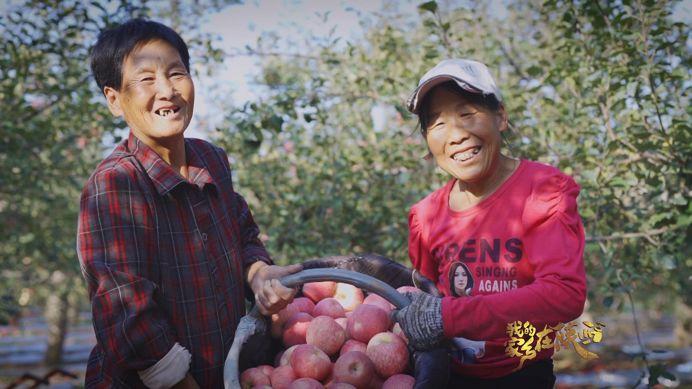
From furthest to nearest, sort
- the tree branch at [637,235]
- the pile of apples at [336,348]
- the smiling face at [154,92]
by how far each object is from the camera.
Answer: the tree branch at [637,235] < the smiling face at [154,92] < the pile of apples at [336,348]

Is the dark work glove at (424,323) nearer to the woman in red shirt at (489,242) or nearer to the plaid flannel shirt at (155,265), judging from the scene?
the woman in red shirt at (489,242)

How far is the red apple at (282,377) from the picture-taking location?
70.4 inches

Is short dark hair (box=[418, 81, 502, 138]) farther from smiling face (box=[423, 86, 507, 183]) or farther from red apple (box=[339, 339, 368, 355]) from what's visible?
red apple (box=[339, 339, 368, 355])

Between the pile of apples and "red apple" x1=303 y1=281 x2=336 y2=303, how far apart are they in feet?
0.09

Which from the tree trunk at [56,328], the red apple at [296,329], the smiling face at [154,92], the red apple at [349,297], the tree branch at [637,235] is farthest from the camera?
the tree trunk at [56,328]

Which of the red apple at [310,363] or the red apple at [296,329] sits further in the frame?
the red apple at [296,329]

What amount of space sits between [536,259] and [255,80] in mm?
2649

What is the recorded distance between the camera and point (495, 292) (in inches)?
74.2

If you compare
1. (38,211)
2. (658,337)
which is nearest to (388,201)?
(38,211)

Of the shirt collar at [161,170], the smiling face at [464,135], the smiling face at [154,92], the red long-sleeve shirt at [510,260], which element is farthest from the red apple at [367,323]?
the smiling face at [154,92]

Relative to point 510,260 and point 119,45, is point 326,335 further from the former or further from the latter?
point 119,45

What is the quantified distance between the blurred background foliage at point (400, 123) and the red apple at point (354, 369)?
1.45 m

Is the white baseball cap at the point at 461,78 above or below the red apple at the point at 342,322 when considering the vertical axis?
above

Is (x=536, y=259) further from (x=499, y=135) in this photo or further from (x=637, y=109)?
(x=637, y=109)
